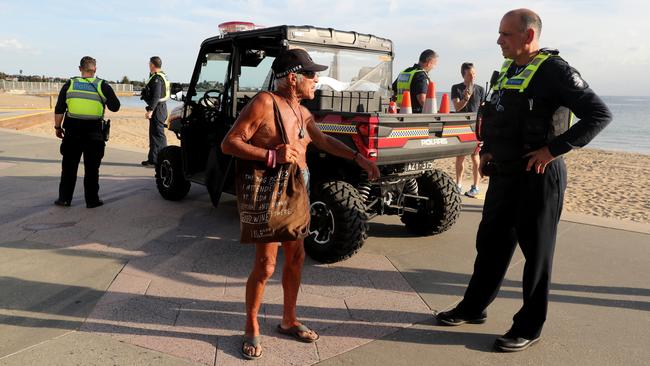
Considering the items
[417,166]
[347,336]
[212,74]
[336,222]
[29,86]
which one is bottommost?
[347,336]

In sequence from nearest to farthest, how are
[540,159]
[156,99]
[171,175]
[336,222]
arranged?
[540,159] < [336,222] < [171,175] < [156,99]

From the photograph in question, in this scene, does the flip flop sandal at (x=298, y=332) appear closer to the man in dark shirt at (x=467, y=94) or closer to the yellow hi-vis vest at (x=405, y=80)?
the yellow hi-vis vest at (x=405, y=80)

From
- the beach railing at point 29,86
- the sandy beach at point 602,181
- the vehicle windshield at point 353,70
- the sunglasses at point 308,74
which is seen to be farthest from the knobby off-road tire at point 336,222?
the beach railing at point 29,86

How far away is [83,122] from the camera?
5.94 meters

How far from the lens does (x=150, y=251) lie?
4672 mm

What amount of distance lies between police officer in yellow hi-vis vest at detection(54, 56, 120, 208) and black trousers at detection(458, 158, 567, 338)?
14.8ft

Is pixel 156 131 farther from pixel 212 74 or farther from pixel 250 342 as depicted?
pixel 250 342

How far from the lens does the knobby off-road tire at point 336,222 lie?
13.8 feet

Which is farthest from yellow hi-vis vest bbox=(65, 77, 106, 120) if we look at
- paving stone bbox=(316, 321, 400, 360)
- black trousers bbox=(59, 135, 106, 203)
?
paving stone bbox=(316, 321, 400, 360)

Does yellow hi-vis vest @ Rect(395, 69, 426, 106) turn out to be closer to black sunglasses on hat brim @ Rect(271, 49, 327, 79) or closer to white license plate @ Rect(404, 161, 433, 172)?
white license plate @ Rect(404, 161, 433, 172)

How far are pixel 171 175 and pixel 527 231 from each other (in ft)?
15.5

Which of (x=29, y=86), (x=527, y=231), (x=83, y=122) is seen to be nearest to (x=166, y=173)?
(x=83, y=122)

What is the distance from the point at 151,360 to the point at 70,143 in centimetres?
404

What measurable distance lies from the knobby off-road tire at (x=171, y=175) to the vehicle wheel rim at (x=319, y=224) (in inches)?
103
